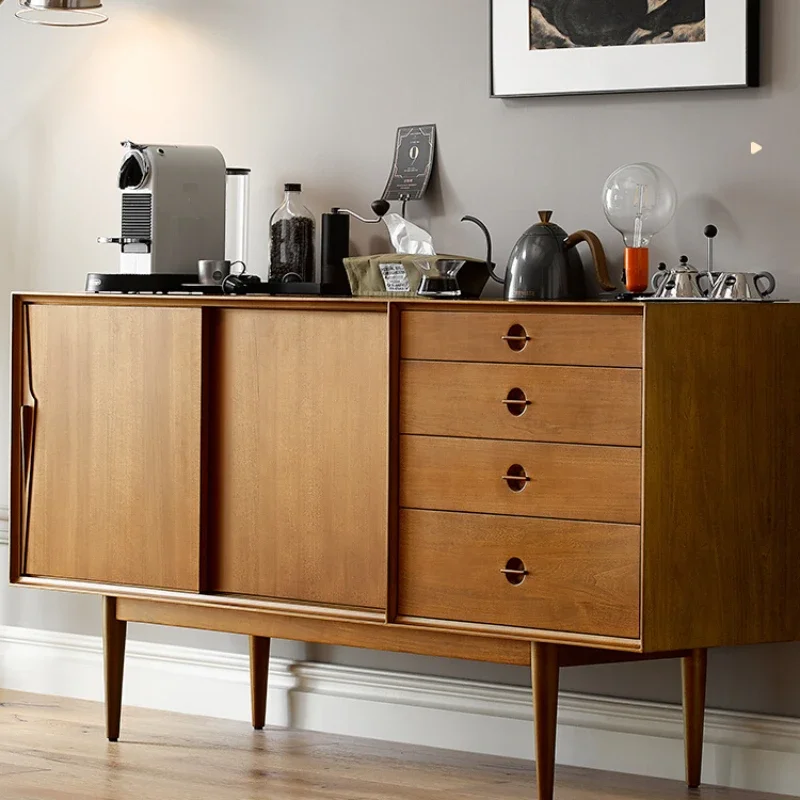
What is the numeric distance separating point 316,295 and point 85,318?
0.50m

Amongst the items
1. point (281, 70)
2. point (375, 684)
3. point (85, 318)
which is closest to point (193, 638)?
point (375, 684)

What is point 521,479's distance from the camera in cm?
275

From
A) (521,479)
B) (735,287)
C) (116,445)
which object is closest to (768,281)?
(735,287)

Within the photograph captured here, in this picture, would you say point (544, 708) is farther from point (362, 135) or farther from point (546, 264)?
point (362, 135)

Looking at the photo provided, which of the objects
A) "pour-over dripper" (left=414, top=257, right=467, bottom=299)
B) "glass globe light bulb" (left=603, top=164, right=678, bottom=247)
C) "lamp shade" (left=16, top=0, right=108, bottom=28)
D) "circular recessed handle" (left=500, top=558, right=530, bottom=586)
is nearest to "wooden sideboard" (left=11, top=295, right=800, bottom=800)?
"circular recessed handle" (left=500, top=558, right=530, bottom=586)

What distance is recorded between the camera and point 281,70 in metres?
3.51

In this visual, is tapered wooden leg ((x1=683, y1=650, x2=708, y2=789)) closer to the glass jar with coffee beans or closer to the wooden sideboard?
the wooden sideboard

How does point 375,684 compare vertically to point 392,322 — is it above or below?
below

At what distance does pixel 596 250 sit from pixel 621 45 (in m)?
0.46

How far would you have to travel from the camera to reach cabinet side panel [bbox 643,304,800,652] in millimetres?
2639

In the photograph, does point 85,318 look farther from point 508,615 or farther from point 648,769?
point 648,769

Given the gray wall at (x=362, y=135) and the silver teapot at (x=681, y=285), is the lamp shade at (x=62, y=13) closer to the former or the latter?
the gray wall at (x=362, y=135)

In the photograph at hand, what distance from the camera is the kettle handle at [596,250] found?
9.74 ft

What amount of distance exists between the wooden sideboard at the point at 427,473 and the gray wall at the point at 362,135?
1.19 ft
